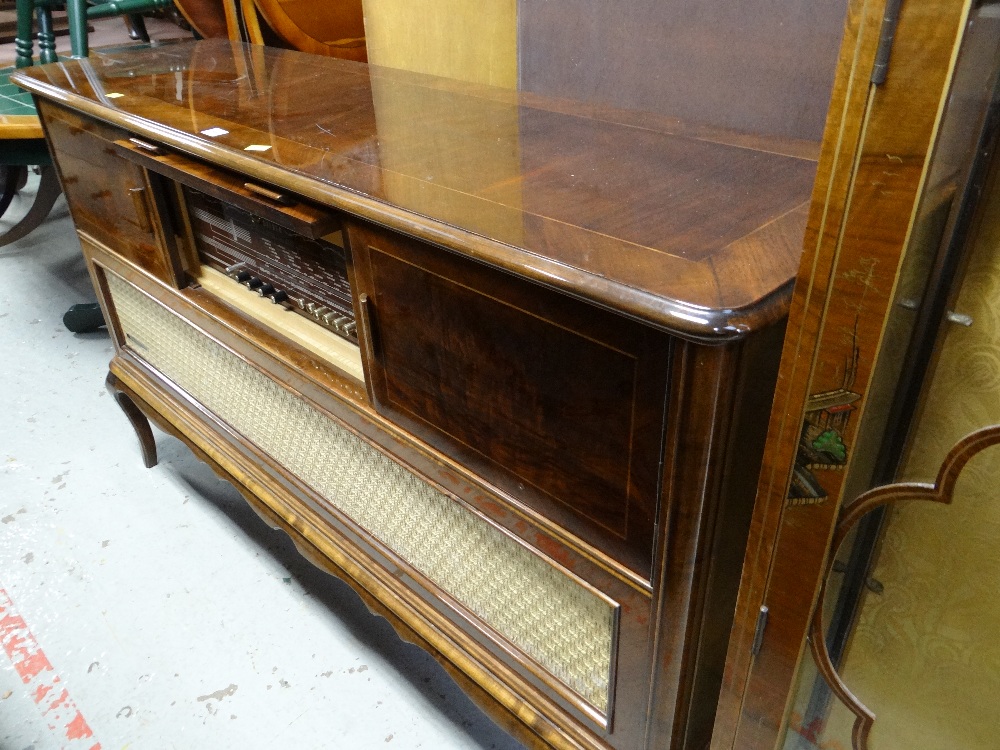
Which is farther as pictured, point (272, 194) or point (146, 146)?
point (146, 146)

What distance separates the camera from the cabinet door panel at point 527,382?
64 cm

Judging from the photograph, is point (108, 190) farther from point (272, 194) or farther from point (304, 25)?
point (304, 25)

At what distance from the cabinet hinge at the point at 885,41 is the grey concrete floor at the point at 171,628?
110cm

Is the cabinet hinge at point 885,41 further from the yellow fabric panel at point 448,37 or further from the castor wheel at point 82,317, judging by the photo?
the castor wheel at point 82,317

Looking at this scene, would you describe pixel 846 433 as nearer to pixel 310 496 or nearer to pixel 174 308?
pixel 310 496

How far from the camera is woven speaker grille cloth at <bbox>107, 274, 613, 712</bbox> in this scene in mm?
864

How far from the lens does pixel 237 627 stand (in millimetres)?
1419

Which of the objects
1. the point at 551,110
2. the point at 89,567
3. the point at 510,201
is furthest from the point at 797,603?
the point at 89,567

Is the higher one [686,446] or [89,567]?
[686,446]

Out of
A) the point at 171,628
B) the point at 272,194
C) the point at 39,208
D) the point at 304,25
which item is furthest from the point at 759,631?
the point at 39,208

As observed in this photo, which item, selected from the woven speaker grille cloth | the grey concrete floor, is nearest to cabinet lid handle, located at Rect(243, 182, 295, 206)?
the woven speaker grille cloth

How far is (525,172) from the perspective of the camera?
82 centimetres

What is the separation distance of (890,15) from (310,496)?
1032 millimetres

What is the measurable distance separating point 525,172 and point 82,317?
78.5 inches
